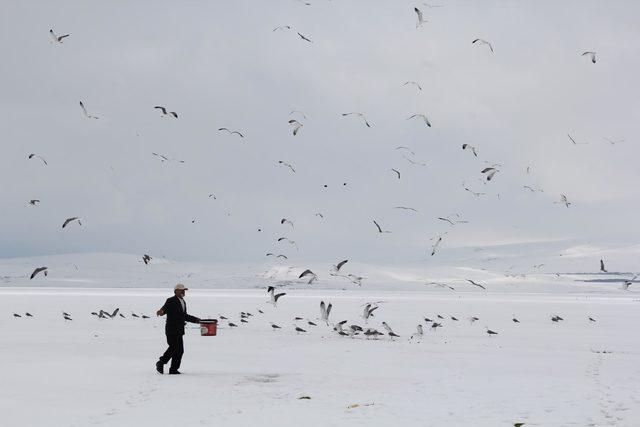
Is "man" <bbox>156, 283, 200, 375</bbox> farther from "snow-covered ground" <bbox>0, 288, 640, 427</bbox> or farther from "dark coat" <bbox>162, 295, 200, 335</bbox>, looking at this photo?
"snow-covered ground" <bbox>0, 288, 640, 427</bbox>

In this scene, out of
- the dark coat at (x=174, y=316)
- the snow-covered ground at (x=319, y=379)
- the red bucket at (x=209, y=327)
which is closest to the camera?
the snow-covered ground at (x=319, y=379)

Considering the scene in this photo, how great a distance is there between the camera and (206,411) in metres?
13.8

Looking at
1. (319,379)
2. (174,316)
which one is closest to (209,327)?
(174,316)

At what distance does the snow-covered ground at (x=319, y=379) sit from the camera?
13.4 meters

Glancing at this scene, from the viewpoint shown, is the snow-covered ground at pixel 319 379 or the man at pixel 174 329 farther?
the man at pixel 174 329

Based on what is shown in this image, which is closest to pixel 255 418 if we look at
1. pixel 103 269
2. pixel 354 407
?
pixel 354 407

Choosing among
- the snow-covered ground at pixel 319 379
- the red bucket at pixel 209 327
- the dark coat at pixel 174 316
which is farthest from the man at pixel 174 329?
the red bucket at pixel 209 327

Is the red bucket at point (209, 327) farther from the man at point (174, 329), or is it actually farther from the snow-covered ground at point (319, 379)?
the man at point (174, 329)

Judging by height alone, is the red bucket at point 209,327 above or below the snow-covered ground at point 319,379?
above

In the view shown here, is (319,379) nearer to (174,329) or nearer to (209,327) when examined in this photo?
(174,329)

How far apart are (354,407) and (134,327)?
21.1 metres

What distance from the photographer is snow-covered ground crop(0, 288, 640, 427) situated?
1341cm

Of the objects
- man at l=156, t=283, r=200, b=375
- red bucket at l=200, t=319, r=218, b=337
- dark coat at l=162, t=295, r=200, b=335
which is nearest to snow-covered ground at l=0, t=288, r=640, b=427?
man at l=156, t=283, r=200, b=375

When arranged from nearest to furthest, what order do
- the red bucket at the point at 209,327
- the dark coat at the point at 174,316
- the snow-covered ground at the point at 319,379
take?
the snow-covered ground at the point at 319,379, the dark coat at the point at 174,316, the red bucket at the point at 209,327
